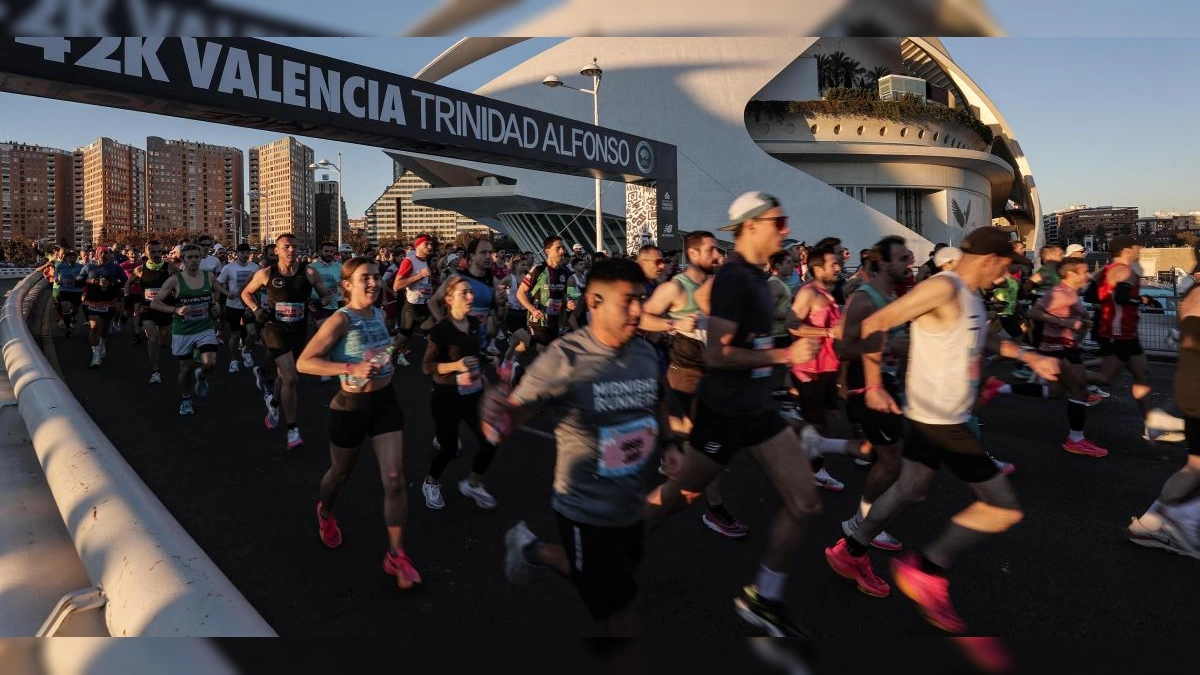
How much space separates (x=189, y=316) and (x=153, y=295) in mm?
2936

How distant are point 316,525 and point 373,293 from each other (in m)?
1.58

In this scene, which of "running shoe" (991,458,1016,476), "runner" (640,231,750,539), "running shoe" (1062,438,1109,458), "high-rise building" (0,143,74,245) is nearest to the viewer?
"runner" (640,231,750,539)

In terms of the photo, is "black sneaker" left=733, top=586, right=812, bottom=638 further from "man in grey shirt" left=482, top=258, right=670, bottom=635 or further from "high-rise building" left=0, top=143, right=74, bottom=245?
"high-rise building" left=0, top=143, right=74, bottom=245

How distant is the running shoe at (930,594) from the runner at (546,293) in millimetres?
6707

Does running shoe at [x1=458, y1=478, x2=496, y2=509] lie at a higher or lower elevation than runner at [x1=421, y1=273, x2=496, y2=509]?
lower

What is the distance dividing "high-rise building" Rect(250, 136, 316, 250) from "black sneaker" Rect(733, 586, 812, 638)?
89.7 metres

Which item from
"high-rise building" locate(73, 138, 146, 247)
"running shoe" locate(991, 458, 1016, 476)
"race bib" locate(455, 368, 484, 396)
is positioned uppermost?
"high-rise building" locate(73, 138, 146, 247)

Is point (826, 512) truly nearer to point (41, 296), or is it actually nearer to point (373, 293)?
point (373, 293)

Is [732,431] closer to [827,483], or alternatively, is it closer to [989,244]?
[989,244]

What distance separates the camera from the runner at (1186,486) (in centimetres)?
396

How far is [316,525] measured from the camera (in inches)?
177

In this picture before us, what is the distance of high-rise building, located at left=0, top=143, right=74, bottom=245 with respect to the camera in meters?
84.9

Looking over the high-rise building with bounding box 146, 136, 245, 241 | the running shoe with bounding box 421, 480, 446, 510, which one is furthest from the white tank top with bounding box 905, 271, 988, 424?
the high-rise building with bounding box 146, 136, 245, 241

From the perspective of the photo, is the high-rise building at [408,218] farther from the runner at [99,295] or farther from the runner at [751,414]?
the runner at [751,414]
